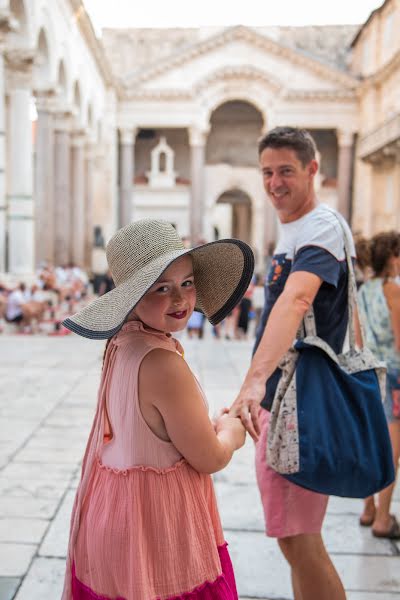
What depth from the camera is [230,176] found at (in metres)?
34.7

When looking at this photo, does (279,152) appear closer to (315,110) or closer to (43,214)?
(43,214)

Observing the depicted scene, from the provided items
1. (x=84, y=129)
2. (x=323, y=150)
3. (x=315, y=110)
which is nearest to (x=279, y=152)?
(x=84, y=129)

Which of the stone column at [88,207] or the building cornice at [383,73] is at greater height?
the building cornice at [383,73]

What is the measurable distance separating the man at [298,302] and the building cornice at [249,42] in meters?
30.1

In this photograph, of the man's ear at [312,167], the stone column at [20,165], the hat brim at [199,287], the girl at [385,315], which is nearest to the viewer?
the hat brim at [199,287]

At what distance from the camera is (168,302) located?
5.16 ft

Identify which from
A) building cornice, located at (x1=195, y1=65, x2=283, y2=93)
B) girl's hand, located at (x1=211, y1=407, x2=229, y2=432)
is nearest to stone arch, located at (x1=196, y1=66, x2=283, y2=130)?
building cornice, located at (x1=195, y1=65, x2=283, y2=93)

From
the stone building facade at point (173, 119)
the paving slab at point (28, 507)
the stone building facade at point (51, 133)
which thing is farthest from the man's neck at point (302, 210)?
the stone building facade at point (173, 119)

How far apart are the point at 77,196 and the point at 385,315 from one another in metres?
20.2

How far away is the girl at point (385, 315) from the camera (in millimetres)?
3312

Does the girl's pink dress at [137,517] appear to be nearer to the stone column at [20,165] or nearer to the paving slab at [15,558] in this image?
the paving slab at [15,558]

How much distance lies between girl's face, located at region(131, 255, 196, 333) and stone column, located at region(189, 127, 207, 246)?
1170 inches

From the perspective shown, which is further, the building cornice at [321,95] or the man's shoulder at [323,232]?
the building cornice at [321,95]

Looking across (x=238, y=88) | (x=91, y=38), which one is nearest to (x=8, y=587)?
(x=91, y=38)
